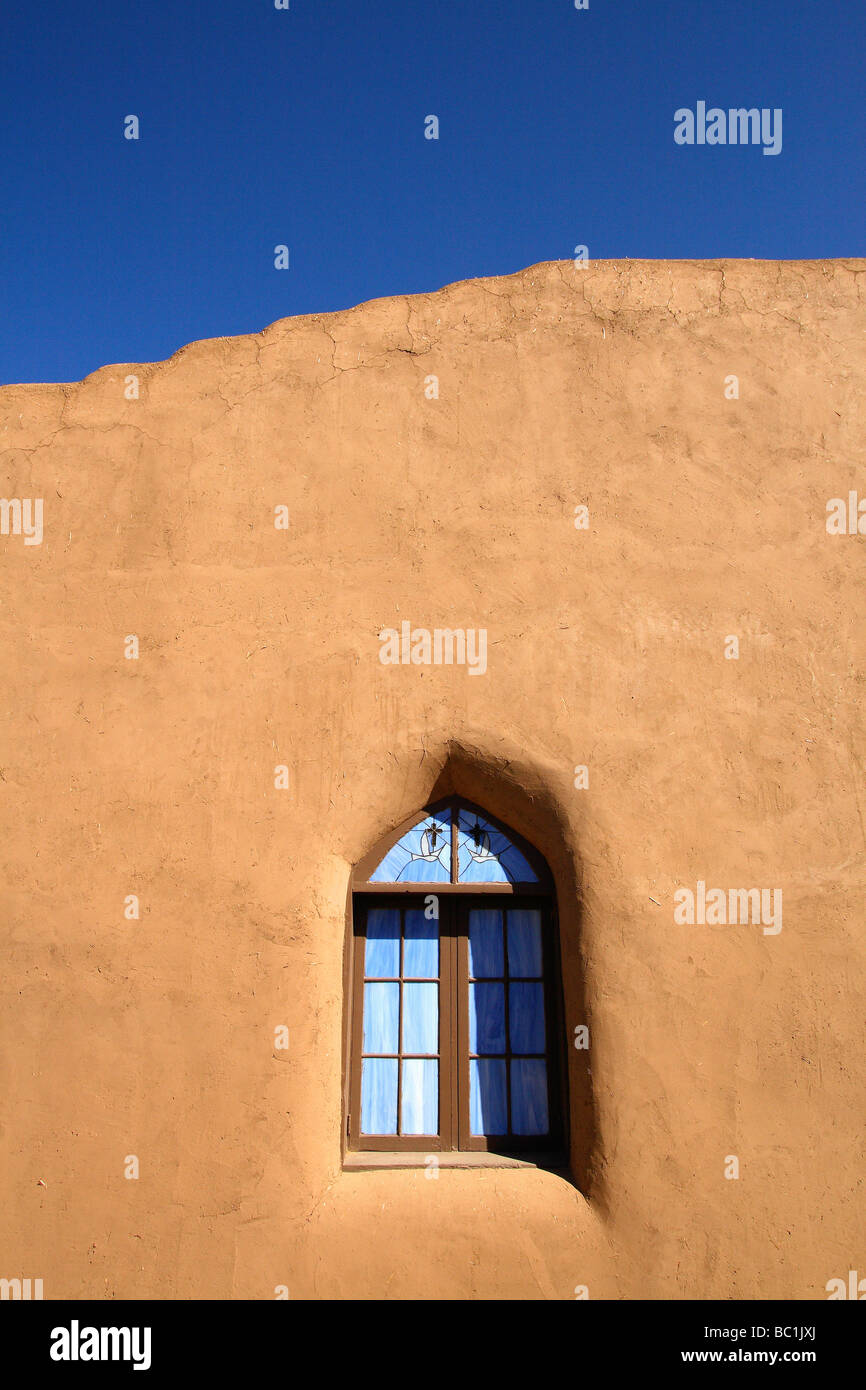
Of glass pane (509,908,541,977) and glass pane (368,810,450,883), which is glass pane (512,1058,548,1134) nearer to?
glass pane (509,908,541,977)

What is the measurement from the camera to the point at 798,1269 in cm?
382

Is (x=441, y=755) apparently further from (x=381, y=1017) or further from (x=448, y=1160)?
(x=448, y=1160)

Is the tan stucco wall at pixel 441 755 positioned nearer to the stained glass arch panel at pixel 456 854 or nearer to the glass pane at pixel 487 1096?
the stained glass arch panel at pixel 456 854

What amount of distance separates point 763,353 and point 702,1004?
342 cm

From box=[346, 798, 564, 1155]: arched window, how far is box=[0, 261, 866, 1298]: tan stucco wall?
205 millimetres

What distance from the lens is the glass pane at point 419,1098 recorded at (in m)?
4.29

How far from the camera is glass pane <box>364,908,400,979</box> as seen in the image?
4.48 metres

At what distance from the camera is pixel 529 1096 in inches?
171

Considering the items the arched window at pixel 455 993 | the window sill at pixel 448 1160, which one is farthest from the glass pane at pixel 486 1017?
the window sill at pixel 448 1160

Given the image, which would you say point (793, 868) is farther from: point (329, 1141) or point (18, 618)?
point (18, 618)

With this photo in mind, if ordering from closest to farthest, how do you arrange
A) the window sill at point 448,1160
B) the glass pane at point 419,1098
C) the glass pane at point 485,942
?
the window sill at point 448,1160, the glass pane at point 419,1098, the glass pane at point 485,942

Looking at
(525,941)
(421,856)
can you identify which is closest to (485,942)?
(525,941)

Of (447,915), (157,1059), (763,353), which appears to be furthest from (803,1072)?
(763,353)

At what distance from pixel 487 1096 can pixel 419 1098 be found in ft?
1.05
